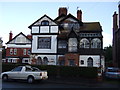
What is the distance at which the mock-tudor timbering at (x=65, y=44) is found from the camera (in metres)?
31.1

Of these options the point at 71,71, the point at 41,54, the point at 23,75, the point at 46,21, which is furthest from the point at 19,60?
the point at 23,75

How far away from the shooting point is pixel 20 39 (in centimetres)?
4075

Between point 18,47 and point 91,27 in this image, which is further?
point 18,47

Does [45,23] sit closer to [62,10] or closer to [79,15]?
[62,10]

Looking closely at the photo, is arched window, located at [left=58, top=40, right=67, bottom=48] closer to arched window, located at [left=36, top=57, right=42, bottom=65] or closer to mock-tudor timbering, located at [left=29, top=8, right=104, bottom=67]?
mock-tudor timbering, located at [left=29, top=8, right=104, bottom=67]

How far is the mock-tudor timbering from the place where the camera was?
31.1 metres

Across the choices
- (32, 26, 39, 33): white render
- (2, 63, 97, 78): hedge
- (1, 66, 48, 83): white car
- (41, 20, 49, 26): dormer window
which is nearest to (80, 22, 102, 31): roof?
(41, 20, 49, 26): dormer window

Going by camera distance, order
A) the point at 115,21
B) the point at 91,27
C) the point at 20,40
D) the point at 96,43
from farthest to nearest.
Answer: the point at 115,21, the point at 20,40, the point at 91,27, the point at 96,43

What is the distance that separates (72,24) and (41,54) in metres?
8.14

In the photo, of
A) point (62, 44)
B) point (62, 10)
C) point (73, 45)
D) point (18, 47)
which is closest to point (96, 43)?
point (73, 45)

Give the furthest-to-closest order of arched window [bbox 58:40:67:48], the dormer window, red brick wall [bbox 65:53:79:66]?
the dormer window
arched window [bbox 58:40:67:48]
red brick wall [bbox 65:53:79:66]

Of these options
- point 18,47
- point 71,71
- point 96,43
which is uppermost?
point 96,43

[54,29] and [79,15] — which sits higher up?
[79,15]

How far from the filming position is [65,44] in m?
32.3
